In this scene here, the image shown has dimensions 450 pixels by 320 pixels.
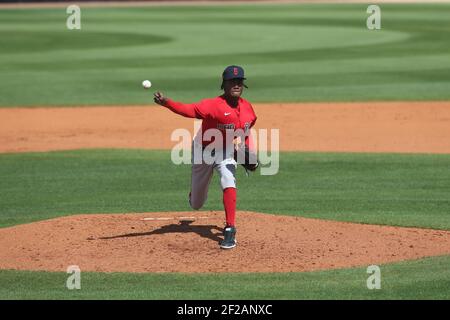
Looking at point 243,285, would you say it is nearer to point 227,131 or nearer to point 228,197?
point 228,197

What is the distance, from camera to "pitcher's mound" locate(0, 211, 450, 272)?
34.8 feet

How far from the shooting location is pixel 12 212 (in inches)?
540

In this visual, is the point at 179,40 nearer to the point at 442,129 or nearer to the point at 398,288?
the point at 442,129

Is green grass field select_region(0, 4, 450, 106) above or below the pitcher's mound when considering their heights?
above

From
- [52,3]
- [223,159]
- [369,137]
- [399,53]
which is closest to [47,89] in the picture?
[369,137]

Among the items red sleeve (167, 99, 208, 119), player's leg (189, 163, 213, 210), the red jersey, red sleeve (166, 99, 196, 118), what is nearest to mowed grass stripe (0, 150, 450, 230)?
player's leg (189, 163, 213, 210)

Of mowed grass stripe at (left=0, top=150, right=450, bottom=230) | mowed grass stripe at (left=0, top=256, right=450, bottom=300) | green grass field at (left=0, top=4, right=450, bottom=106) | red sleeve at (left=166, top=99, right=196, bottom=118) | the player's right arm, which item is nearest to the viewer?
mowed grass stripe at (left=0, top=256, right=450, bottom=300)

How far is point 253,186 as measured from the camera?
15.6m

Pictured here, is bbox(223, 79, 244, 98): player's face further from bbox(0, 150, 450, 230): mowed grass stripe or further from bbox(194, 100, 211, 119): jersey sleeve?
bbox(0, 150, 450, 230): mowed grass stripe

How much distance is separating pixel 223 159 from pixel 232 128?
1.32 feet

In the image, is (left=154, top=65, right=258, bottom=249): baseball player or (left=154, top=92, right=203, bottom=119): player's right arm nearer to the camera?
(left=154, top=92, right=203, bottom=119): player's right arm

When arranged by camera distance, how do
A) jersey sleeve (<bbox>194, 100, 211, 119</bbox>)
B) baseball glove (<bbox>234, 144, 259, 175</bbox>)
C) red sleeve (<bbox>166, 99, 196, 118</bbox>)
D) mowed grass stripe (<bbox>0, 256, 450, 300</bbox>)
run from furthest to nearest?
baseball glove (<bbox>234, 144, 259, 175</bbox>) → jersey sleeve (<bbox>194, 100, 211, 119</bbox>) → red sleeve (<bbox>166, 99, 196, 118</bbox>) → mowed grass stripe (<bbox>0, 256, 450, 300</bbox>)

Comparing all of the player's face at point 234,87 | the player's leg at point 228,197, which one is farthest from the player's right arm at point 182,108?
the player's leg at point 228,197

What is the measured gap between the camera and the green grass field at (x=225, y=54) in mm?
25844
